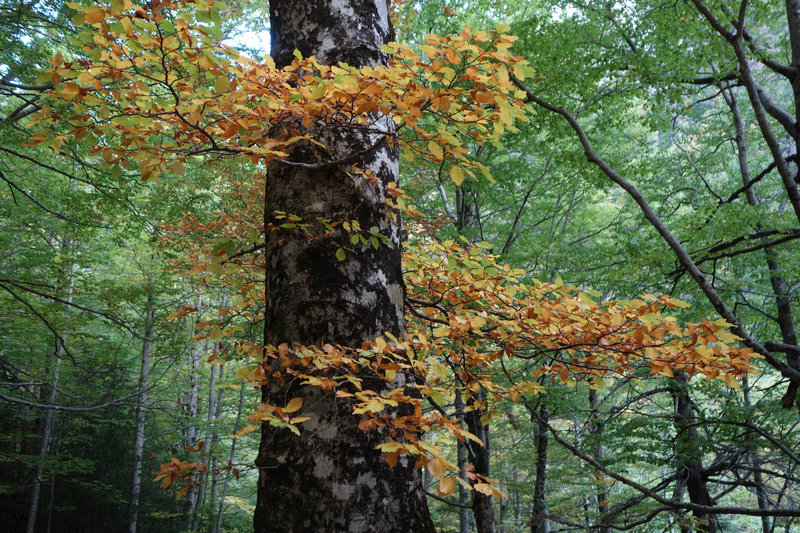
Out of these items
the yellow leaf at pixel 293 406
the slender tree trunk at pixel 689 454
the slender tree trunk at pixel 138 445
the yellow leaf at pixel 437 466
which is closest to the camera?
the yellow leaf at pixel 437 466

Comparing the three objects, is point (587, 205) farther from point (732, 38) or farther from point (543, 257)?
point (732, 38)

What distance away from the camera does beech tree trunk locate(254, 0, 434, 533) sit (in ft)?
4.48

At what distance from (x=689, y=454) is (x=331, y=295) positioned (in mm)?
6938

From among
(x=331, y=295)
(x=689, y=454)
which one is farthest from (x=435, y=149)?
(x=689, y=454)

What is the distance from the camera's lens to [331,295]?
62.4 inches

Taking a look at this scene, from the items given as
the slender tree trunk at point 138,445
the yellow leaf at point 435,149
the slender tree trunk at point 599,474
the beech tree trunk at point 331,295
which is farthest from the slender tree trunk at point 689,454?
the slender tree trunk at point 138,445

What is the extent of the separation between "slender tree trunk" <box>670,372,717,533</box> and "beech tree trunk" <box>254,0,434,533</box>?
6146mm

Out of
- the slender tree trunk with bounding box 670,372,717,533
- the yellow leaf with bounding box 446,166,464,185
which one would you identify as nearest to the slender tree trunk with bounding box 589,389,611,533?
the slender tree trunk with bounding box 670,372,717,533

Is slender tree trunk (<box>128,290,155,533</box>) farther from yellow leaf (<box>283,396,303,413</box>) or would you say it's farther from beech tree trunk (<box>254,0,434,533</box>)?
yellow leaf (<box>283,396,303,413</box>)

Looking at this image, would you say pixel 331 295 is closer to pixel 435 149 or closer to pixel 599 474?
pixel 435 149

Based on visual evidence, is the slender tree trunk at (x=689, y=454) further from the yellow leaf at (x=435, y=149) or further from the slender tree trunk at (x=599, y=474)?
the yellow leaf at (x=435, y=149)

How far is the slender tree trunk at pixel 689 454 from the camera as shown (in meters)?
6.32

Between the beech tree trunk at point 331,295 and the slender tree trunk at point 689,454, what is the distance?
6.15m

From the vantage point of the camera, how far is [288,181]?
179 centimetres
